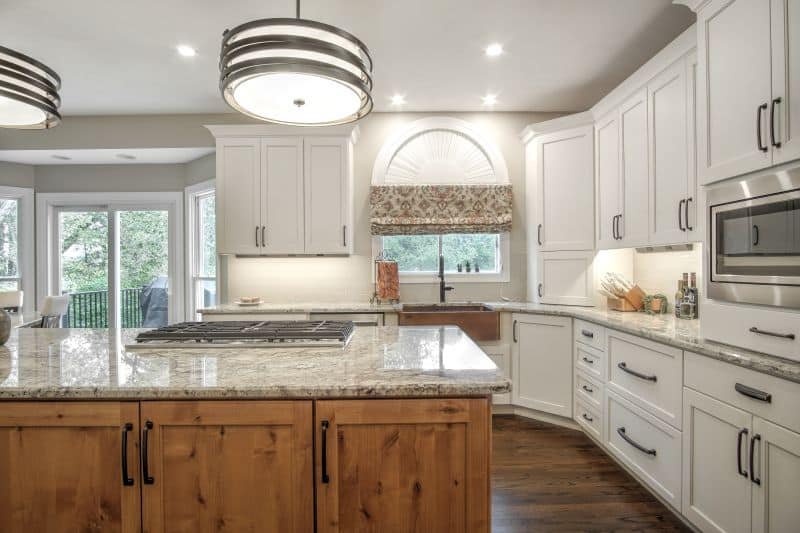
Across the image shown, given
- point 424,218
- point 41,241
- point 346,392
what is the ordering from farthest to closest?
point 41,241, point 424,218, point 346,392

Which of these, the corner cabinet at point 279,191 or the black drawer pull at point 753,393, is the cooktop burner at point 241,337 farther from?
the corner cabinet at point 279,191

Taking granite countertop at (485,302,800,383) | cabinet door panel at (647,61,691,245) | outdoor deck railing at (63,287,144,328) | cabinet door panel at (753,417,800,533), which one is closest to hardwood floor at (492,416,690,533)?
cabinet door panel at (753,417,800,533)

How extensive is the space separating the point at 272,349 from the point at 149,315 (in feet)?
13.6

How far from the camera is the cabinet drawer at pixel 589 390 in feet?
9.09

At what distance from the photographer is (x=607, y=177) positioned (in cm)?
312

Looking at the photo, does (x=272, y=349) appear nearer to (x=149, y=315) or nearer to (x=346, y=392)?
(x=346, y=392)

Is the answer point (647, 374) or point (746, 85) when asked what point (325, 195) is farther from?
point (746, 85)

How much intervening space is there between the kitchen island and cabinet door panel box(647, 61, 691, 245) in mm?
1991

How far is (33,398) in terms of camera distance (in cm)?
118

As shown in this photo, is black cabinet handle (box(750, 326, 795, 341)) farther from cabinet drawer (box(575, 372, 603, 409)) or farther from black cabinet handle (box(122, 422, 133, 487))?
black cabinet handle (box(122, 422, 133, 487))

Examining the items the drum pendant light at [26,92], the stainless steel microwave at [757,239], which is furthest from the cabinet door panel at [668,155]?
the drum pendant light at [26,92]

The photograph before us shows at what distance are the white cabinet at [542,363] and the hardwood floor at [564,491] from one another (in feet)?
0.95

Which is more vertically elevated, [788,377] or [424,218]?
[424,218]

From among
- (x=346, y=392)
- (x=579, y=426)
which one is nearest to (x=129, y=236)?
(x=346, y=392)
